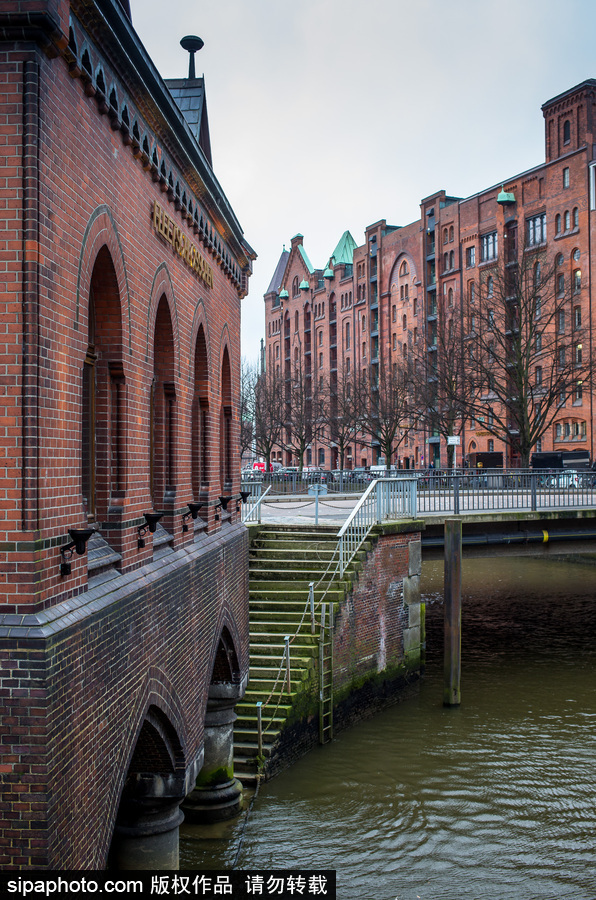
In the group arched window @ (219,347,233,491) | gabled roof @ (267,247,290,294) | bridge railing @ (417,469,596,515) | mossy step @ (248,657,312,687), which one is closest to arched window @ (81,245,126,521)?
arched window @ (219,347,233,491)

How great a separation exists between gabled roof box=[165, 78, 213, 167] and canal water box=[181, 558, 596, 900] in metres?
8.80

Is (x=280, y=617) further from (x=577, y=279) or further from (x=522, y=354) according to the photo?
(x=577, y=279)

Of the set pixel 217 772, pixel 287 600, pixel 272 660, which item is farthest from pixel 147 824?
pixel 287 600

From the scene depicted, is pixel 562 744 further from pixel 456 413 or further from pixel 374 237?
pixel 374 237

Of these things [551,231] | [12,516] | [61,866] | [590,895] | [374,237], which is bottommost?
[590,895]

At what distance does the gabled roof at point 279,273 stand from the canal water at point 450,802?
71.8m

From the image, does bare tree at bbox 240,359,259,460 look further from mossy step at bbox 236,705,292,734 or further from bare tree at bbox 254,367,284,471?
mossy step at bbox 236,705,292,734

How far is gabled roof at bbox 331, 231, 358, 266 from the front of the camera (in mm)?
77062

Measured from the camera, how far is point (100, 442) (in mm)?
6906

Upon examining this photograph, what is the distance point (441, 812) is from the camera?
1285 cm

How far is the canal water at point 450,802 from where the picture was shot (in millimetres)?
11023

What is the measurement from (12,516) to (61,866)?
6.64 ft

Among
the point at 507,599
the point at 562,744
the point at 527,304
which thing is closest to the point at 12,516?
the point at 562,744

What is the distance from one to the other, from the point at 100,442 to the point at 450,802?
29.4 feet
